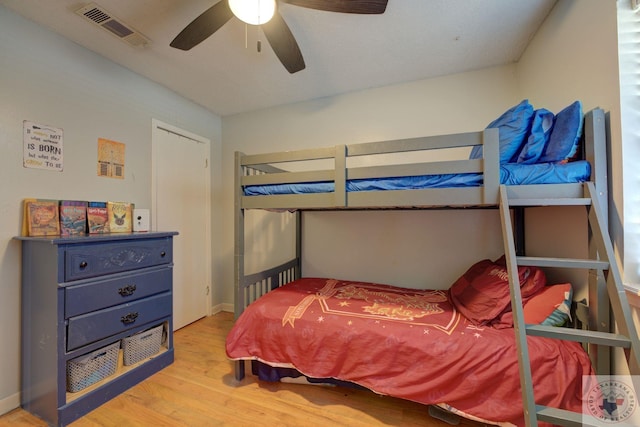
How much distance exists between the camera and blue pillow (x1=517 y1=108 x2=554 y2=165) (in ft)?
4.60

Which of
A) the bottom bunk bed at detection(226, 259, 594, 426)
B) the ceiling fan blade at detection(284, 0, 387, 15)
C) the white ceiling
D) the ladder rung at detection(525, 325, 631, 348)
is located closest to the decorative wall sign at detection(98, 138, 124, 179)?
the white ceiling

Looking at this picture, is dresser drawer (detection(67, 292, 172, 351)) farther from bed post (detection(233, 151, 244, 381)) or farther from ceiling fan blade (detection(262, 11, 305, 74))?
ceiling fan blade (detection(262, 11, 305, 74))

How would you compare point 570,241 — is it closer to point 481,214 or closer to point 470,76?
point 481,214

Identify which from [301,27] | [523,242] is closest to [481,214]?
[523,242]

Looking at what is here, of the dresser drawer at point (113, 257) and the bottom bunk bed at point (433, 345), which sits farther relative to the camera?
the dresser drawer at point (113, 257)

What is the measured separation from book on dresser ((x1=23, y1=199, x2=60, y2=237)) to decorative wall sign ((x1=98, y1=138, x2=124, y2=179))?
0.43 metres

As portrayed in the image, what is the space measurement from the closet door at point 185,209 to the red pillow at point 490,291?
102 inches

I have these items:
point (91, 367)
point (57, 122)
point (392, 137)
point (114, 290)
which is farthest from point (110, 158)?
point (392, 137)

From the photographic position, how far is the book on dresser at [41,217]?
5.46ft

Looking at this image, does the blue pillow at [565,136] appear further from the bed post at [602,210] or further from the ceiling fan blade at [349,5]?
the ceiling fan blade at [349,5]

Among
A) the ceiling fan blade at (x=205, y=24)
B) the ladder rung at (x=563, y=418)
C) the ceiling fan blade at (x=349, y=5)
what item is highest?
the ceiling fan blade at (x=205, y=24)

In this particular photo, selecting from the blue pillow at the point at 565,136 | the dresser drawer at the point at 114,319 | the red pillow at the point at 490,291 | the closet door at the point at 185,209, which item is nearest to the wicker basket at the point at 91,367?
the dresser drawer at the point at 114,319

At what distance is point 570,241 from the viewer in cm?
152

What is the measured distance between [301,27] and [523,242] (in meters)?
2.33
